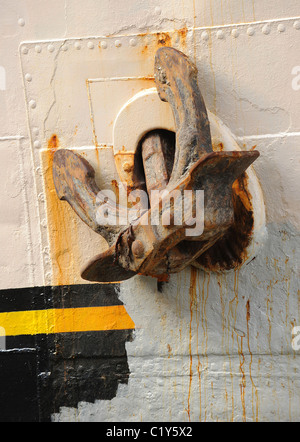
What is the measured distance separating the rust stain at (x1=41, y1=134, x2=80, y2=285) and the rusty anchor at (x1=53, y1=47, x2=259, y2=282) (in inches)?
3.4

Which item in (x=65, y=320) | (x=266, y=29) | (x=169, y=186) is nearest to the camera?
(x=169, y=186)

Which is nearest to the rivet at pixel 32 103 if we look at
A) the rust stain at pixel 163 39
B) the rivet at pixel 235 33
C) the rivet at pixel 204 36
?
the rust stain at pixel 163 39

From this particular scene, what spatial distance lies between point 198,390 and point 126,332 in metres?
0.35

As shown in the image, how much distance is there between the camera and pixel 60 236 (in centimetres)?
187

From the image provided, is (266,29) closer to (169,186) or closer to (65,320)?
(169,186)

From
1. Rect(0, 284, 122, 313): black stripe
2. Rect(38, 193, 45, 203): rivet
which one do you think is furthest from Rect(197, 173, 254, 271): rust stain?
Rect(38, 193, 45, 203): rivet

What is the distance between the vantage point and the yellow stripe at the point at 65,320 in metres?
1.86

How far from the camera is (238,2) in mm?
1631

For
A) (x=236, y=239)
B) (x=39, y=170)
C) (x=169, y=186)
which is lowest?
(x=236, y=239)

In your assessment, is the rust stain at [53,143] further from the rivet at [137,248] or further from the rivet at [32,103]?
the rivet at [137,248]

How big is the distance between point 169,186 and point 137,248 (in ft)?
0.71

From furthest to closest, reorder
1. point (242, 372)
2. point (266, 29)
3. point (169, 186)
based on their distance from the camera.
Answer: point (242, 372)
point (266, 29)
point (169, 186)

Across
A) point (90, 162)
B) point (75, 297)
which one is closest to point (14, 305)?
point (75, 297)

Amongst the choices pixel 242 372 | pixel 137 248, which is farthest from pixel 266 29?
pixel 242 372
